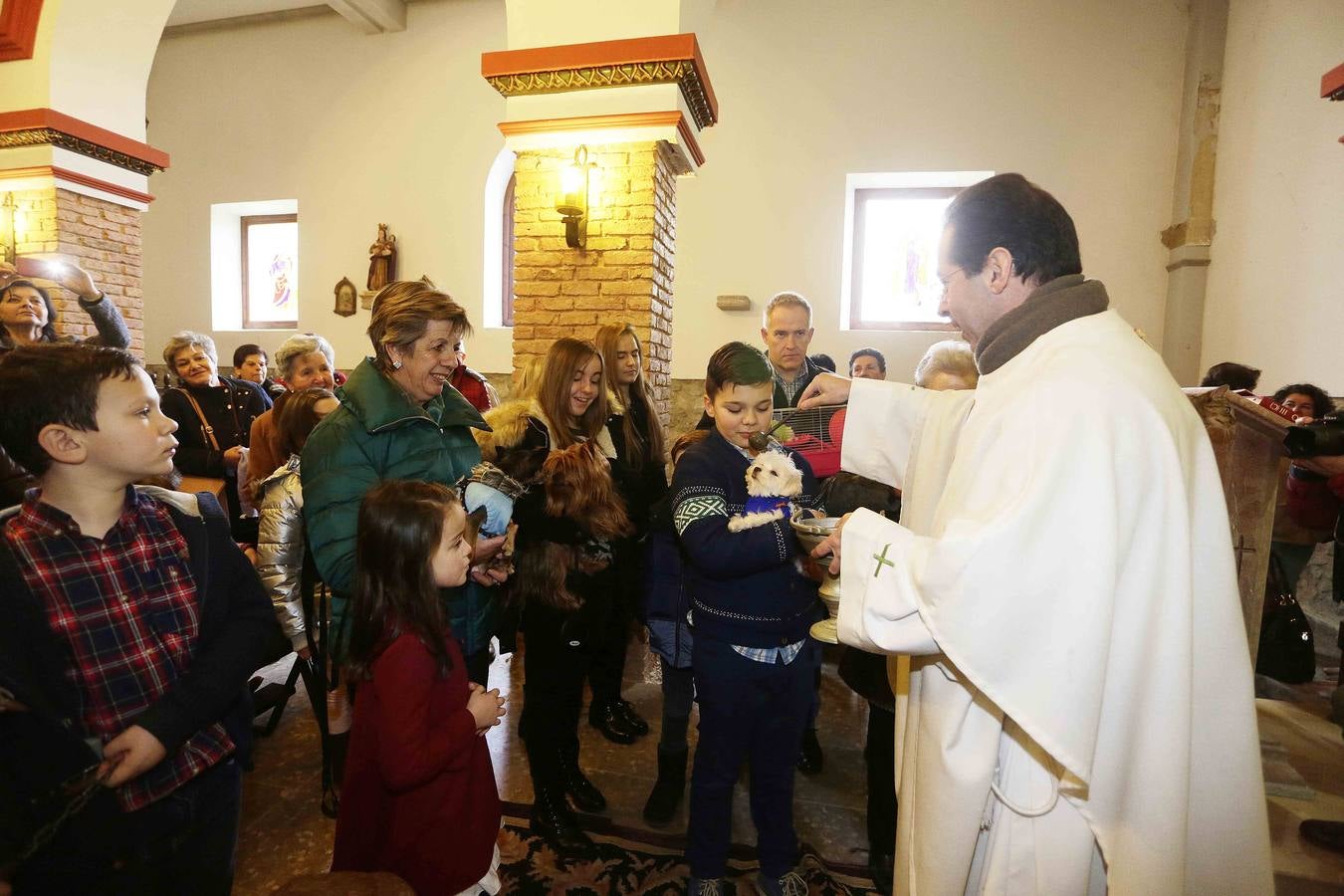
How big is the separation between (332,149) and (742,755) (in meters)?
9.25

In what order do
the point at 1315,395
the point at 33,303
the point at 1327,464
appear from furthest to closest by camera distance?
the point at 1315,395, the point at 33,303, the point at 1327,464

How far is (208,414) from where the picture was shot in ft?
13.4

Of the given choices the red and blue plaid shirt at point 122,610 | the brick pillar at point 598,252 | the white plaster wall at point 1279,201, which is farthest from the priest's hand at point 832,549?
the white plaster wall at point 1279,201

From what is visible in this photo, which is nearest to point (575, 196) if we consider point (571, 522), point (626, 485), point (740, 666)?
point (626, 485)

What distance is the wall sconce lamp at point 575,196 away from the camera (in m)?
4.51

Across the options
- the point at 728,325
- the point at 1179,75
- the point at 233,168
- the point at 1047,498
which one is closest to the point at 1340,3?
the point at 1179,75

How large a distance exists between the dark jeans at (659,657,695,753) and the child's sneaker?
A: 2.33ft

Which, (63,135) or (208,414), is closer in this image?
(208,414)

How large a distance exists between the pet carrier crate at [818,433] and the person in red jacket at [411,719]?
1149mm

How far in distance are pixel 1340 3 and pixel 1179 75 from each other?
1980 millimetres

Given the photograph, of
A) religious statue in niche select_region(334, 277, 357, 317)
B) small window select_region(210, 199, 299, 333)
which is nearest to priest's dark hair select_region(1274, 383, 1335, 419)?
religious statue in niche select_region(334, 277, 357, 317)

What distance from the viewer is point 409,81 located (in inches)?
332

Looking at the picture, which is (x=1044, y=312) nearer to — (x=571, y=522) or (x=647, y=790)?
(x=571, y=522)

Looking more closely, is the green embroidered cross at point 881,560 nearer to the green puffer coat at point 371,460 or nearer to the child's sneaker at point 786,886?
the green puffer coat at point 371,460
